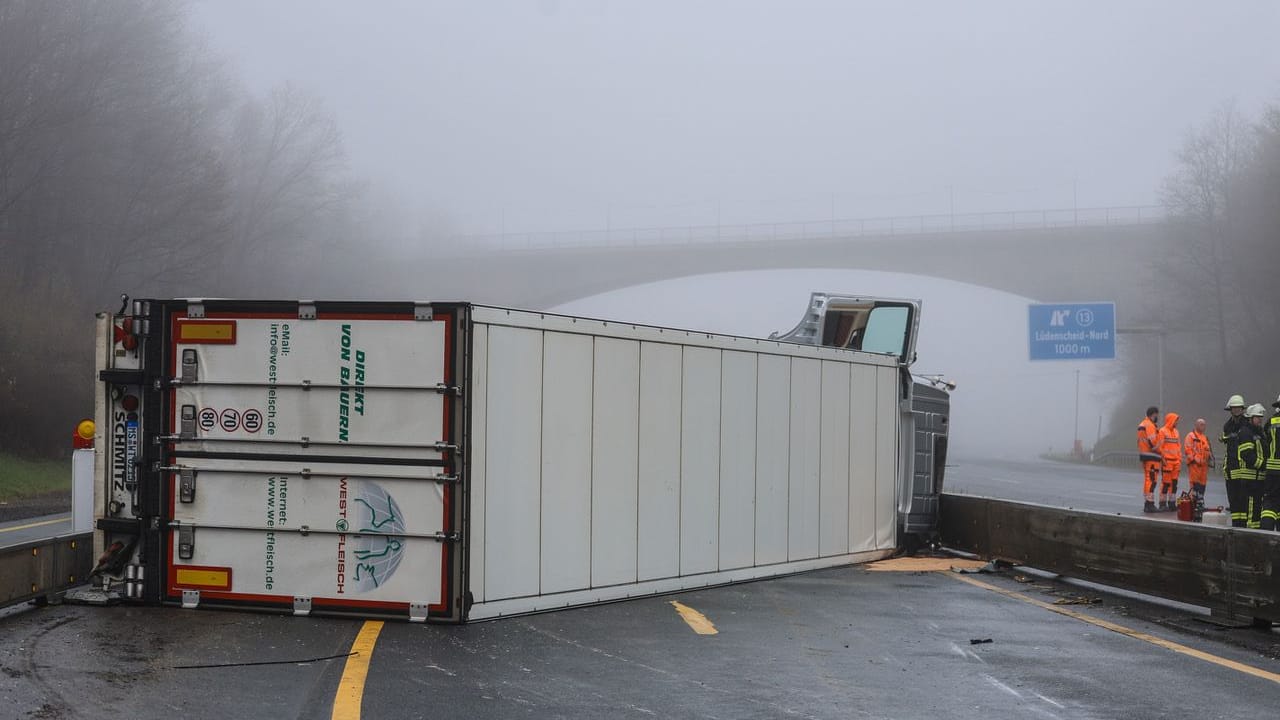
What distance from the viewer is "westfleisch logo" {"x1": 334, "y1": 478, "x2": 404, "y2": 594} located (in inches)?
352

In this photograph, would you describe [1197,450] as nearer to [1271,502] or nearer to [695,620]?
[1271,502]

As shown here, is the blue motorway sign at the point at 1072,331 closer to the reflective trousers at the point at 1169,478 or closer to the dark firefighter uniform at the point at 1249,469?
the reflective trousers at the point at 1169,478

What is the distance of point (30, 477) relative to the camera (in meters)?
25.5

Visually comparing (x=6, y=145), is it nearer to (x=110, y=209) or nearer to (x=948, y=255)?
(x=110, y=209)

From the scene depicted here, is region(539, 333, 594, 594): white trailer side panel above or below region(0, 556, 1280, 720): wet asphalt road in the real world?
above

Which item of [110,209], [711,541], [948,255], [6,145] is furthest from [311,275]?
[711,541]

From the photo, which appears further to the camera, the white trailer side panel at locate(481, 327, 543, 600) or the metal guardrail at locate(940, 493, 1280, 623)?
the metal guardrail at locate(940, 493, 1280, 623)

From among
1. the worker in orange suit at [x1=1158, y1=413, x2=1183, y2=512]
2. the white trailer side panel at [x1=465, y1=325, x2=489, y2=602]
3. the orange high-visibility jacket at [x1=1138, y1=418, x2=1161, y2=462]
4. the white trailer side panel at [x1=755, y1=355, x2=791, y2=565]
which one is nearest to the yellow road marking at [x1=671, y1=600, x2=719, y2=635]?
the white trailer side panel at [x1=465, y1=325, x2=489, y2=602]

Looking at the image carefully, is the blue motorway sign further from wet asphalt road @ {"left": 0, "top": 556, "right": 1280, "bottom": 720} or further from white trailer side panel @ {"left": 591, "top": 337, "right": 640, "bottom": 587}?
white trailer side panel @ {"left": 591, "top": 337, "right": 640, "bottom": 587}

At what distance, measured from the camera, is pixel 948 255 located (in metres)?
76.9

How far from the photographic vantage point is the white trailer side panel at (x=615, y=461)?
10.2 m

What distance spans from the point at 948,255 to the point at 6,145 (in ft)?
179

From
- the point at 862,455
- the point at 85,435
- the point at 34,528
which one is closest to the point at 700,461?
the point at 862,455

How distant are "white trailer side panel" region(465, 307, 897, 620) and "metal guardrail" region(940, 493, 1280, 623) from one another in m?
1.56
